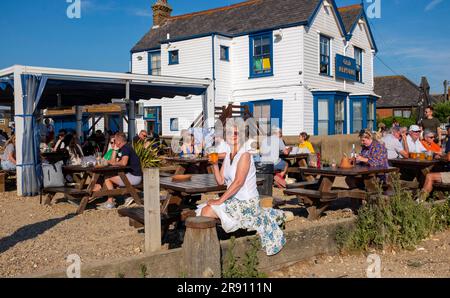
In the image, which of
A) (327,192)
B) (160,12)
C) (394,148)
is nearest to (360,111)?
(160,12)

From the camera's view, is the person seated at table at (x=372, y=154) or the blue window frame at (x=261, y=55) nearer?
the person seated at table at (x=372, y=154)

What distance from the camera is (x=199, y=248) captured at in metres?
4.05

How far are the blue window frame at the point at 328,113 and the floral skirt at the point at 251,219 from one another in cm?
1472

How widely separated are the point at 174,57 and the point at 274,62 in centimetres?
523

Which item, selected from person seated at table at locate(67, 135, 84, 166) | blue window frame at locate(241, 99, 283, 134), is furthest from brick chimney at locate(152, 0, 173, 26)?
person seated at table at locate(67, 135, 84, 166)

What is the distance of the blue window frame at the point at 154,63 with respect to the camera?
2291cm

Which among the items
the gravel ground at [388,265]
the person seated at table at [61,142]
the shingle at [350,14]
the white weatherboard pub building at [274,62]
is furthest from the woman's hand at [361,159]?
the shingle at [350,14]

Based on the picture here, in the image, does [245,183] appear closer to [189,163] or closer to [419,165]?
[419,165]

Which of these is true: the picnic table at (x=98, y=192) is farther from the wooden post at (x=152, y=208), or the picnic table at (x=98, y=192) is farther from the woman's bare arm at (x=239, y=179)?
the wooden post at (x=152, y=208)

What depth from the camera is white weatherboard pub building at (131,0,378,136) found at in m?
19.0

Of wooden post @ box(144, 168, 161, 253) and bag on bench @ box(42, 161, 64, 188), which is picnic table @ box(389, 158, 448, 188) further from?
bag on bench @ box(42, 161, 64, 188)
